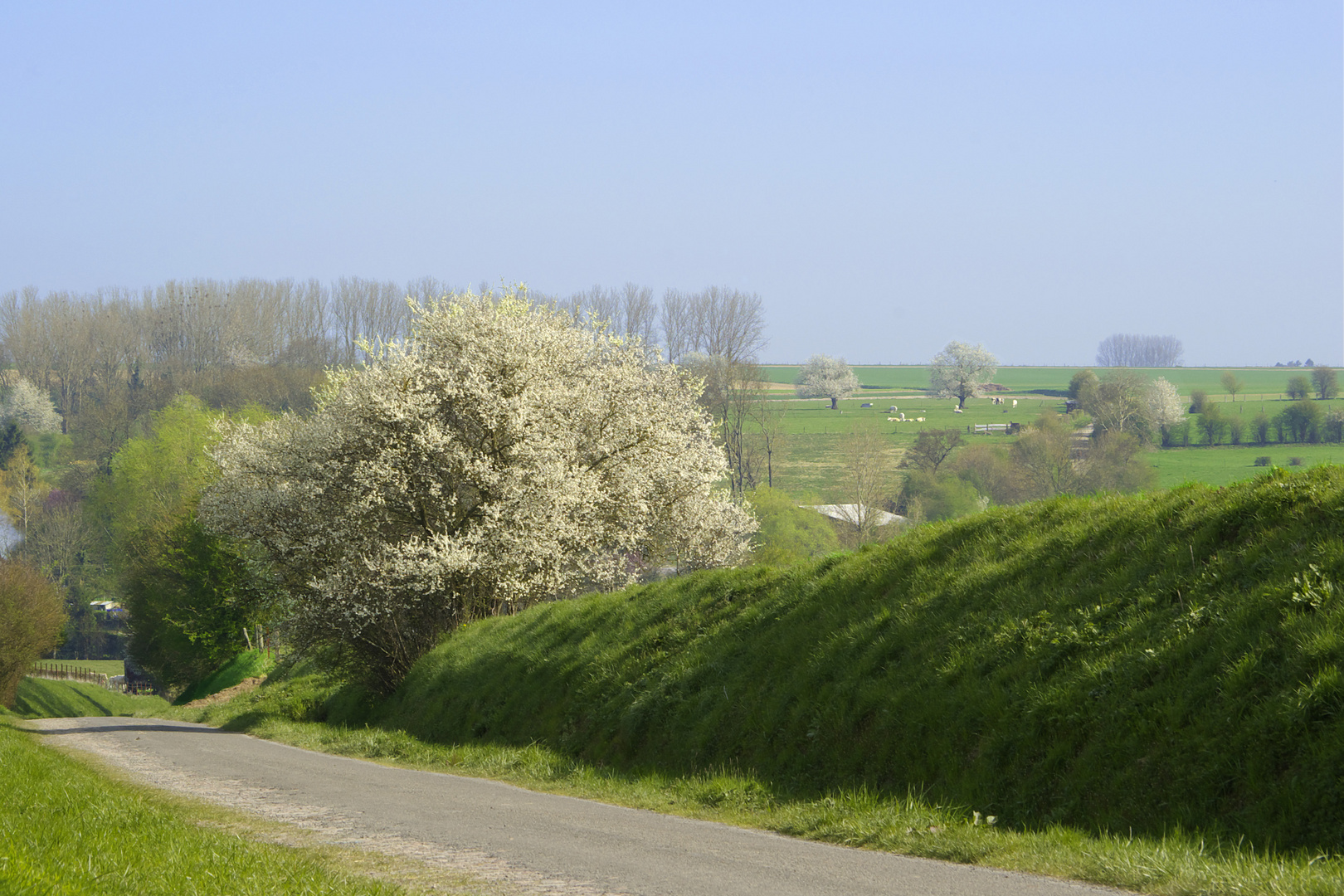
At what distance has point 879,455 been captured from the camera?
316 ft

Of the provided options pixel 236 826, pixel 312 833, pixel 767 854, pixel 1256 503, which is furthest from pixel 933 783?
pixel 236 826

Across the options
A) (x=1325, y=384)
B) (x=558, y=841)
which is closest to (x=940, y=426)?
(x=1325, y=384)

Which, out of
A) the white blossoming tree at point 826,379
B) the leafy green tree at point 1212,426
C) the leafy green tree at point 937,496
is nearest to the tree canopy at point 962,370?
the white blossoming tree at point 826,379

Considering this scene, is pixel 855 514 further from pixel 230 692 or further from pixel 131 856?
pixel 131 856

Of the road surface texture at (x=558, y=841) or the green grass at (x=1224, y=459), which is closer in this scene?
the road surface texture at (x=558, y=841)

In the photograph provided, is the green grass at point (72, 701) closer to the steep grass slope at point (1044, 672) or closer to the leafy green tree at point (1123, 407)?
the steep grass slope at point (1044, 672)

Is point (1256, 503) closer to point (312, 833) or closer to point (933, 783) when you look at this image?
point (933, 783)

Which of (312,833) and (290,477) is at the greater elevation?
(290,477)

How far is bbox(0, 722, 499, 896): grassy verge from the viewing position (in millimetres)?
6414

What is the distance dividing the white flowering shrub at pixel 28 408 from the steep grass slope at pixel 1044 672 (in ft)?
411

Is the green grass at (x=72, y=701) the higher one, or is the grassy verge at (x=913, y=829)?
the grassy verge at (x=913, y=829)

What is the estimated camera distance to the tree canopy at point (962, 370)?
164m

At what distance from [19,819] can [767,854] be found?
6556 mm

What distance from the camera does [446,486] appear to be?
87.5ft
